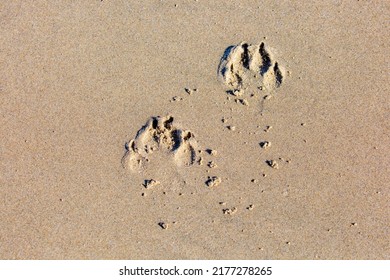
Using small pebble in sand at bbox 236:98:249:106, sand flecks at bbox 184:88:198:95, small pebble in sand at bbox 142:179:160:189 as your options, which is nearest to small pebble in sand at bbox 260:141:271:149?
small pebble in sand at bbox 236:98:249:106

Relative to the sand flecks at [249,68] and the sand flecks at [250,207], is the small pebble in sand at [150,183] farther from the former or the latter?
the sand flecks at [249,68]

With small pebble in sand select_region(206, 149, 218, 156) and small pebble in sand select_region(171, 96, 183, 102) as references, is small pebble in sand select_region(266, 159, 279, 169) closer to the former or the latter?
small pebble in sand select_region(206, 149, 218, 156)

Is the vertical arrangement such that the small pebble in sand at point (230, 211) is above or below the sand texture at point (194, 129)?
below

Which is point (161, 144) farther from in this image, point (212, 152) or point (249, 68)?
point (249, 68)

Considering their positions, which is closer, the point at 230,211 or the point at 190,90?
the point at 230,211

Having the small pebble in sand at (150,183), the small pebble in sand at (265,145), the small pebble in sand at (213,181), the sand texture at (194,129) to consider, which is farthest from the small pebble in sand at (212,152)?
the small pebble in sand at (150,183)

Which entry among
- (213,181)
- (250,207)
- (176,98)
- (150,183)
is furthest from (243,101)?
(150,183)
